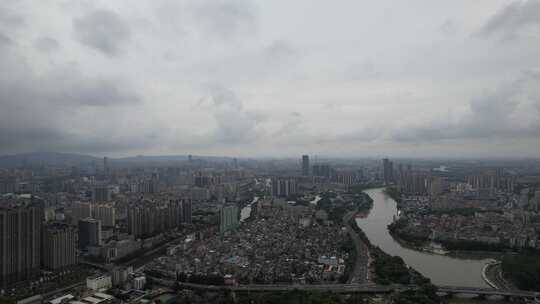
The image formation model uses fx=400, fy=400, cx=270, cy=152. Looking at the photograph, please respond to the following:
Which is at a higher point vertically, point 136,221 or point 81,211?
point 81,211

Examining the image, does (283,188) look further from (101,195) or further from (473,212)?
(473,212)

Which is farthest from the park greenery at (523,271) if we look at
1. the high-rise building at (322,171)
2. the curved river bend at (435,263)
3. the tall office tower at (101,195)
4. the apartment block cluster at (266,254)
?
the high-rise building at (322,171)

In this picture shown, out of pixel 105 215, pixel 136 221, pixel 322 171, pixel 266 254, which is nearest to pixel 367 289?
pixel 266 254

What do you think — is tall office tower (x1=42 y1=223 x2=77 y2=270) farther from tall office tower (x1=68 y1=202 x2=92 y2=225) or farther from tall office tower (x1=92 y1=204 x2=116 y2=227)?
tall office tower (x1=68 y1=202 x2=92 y2=225)

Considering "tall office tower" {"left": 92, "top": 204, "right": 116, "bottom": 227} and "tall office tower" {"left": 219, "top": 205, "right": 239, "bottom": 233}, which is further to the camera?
"tall office tower" {"left": 92, "top": 204, "right": 116, "bottom": 227}

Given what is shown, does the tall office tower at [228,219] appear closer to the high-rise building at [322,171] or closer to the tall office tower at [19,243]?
the tall office tower at [19,243]

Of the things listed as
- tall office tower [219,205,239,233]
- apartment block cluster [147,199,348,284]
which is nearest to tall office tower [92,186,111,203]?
tall office tower [219,205,239,233]
